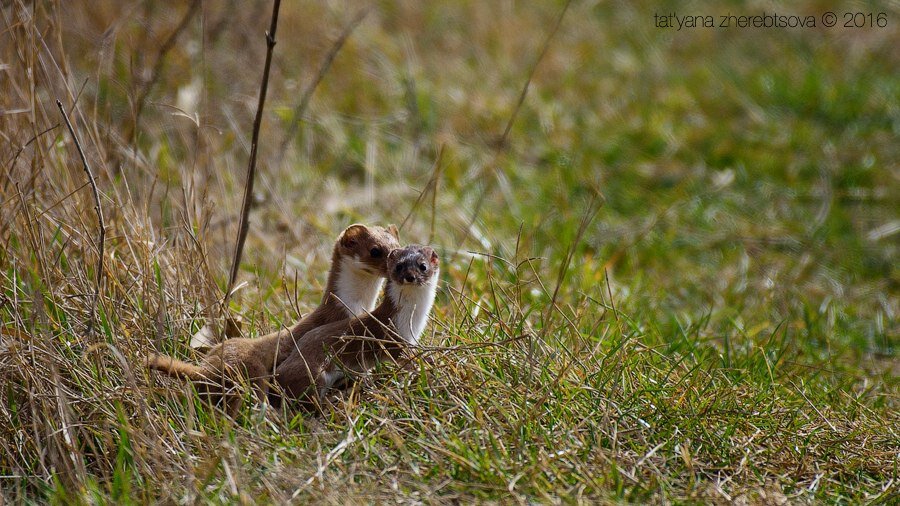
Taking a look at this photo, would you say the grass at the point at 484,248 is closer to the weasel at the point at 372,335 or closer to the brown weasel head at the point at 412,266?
the weasel at the point at 372,335

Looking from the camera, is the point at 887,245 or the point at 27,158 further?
the point at 887,245

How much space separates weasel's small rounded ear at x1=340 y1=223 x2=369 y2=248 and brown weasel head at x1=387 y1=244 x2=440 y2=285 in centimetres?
23

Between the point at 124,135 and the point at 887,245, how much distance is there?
4.76m

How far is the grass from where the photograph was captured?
3.35 m

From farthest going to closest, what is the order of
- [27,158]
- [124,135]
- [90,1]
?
[90,1], [124,135], [27,158]

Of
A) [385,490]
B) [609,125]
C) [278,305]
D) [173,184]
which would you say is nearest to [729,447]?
[385,490]

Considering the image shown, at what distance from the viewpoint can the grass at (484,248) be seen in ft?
11.0

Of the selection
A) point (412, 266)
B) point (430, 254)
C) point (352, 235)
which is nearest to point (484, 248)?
point (352, 235)

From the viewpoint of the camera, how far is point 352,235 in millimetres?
3922

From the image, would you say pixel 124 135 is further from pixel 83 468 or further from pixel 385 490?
pixel 385 490

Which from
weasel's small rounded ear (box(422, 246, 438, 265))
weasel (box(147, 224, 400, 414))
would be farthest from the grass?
weasel's small rounded ear (box(422, 246, 438, 265))

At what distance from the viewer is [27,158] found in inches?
172

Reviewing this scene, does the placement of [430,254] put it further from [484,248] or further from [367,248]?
[484,248]

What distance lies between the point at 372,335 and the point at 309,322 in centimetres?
34
